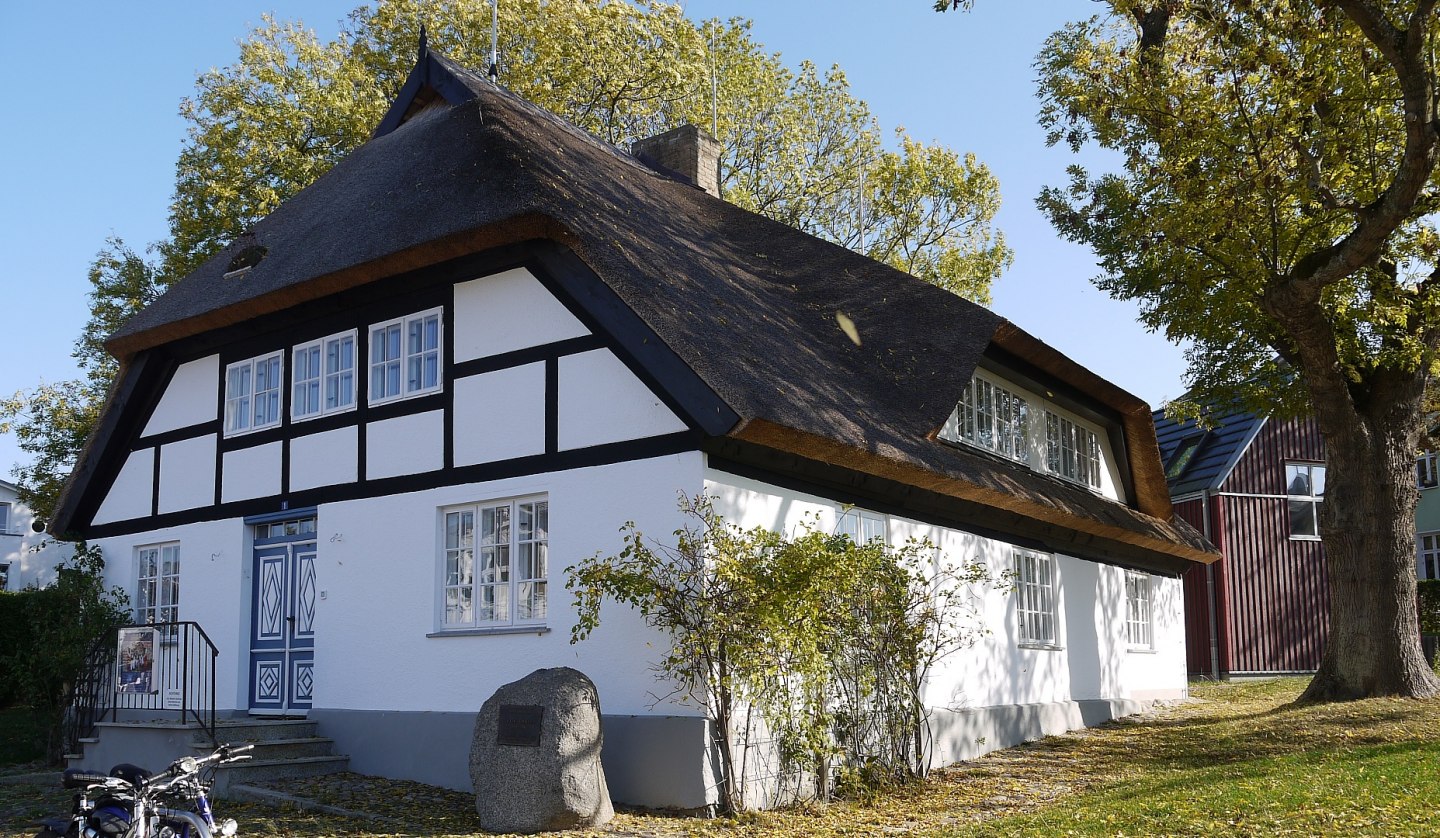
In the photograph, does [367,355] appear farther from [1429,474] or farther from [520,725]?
[1429,474]

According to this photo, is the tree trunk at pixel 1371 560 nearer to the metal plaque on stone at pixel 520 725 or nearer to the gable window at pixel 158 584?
the metal plaque on stone at pixel 520 725

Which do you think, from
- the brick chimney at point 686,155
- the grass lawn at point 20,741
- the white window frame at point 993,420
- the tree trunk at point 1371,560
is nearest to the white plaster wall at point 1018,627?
the white window frame at point 993,420

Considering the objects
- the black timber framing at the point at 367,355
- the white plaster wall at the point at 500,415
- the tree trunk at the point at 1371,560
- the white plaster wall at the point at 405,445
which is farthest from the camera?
the tree trunk at the point at 1371,560

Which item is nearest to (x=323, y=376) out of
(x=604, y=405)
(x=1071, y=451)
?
(x=604, y=405)

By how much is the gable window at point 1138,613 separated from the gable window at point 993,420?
13.0ft

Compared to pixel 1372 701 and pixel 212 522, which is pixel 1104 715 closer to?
pixel 1372 701

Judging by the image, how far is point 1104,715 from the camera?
17.4 meters

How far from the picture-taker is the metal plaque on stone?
930cm

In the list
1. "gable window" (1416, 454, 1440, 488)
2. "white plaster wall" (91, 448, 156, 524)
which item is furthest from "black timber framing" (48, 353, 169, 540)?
"gable window" (1416, 454, 1440, 488)

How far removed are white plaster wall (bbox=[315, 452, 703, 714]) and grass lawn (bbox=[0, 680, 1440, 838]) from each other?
3.36 ft

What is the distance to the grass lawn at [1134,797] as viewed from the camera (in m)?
8.90

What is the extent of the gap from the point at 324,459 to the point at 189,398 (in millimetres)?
2862

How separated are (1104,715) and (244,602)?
36.8 ft

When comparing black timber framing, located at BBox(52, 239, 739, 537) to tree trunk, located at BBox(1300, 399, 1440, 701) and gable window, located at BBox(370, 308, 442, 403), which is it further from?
tree trunk, located at BBox(1300, 399, 1440, 701)
